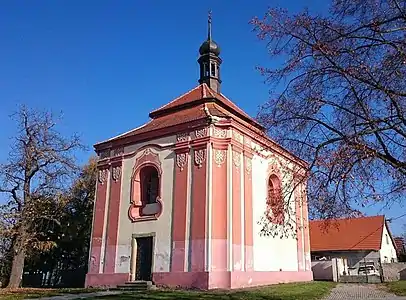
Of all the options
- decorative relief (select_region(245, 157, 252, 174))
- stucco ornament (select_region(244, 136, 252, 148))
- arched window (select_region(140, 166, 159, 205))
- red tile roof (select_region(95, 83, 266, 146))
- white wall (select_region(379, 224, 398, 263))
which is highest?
red tile roof (select_region(95, 83, 266, 146))

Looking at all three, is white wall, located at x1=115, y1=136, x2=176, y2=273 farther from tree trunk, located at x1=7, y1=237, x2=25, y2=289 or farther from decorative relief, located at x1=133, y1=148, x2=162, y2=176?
tree trunk, located at x1=7, y1=237, x2=25, y2=289

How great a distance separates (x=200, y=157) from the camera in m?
18.3

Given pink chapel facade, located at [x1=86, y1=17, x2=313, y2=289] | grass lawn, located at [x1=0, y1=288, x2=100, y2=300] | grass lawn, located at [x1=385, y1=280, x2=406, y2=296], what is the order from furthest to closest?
pink chapel facade, located at [x1=86, y1=17, x2=313, y2=289], grass lawn, located at [x1=385, y1=280, x2=406, y2=296], grass lawn, located at [x1=0, y1=288, x2=100, y2=300]

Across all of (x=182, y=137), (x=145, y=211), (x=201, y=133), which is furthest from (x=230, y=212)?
(x=145, y=211)

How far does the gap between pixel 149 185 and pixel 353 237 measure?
63.1 ft

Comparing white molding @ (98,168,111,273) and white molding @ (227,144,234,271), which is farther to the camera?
white molding @ (98,168,111,273)

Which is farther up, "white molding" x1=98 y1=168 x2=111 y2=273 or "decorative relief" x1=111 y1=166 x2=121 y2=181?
"decorative relief" x1=111 y1=166 x2=121 y2=181

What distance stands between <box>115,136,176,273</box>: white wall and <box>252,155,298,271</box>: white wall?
3.91 m

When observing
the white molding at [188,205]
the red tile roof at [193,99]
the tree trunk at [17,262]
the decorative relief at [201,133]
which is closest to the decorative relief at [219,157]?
the decorative relief at [201,133]

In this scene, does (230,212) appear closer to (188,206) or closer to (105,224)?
(188,206)

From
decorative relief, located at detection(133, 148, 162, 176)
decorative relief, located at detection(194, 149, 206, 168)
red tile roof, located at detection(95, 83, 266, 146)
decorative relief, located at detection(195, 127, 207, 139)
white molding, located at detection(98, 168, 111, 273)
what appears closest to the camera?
decorative relief, located at detection(194, 149, 206, 168)

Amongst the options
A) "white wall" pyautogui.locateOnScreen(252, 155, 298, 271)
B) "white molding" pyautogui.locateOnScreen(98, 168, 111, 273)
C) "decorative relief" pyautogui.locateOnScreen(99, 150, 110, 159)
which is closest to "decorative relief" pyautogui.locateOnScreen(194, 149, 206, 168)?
"white wall" pyautogui.locateOnScreen(252, 155, 298, 271)

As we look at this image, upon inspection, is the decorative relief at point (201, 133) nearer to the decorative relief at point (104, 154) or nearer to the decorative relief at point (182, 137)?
the decorative relief at point (182, 137)

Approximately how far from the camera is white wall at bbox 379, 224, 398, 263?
110ft
